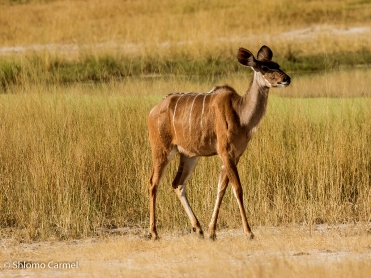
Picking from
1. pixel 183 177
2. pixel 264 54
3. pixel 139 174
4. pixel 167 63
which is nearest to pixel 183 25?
pixel 167 63

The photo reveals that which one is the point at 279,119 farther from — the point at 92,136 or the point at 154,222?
the point at 154,222

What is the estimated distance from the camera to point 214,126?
25.7 ft

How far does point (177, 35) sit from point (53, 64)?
232 inches

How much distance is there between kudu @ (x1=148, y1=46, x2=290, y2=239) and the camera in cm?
767

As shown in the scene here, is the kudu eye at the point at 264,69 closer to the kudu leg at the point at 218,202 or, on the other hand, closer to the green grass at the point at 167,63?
the kudu leg at the point at 218,202

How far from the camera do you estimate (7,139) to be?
10031 millimetres

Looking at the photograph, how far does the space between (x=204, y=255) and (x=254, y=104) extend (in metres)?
1.45

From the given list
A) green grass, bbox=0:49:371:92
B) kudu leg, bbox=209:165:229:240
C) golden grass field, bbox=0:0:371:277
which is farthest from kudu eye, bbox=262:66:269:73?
green grass, bbox=0:49:371:92

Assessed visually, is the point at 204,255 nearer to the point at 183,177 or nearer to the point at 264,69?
the point at 183,177

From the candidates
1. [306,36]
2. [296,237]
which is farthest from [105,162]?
[306,36]

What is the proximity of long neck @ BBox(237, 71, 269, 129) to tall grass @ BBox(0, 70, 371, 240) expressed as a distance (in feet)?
3.74

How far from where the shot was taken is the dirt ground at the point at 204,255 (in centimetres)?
621

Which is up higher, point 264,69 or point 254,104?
point 264,69

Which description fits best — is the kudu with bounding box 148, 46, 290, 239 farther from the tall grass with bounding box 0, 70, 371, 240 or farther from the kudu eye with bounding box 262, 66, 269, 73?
the tall grass with bounding box 0, 70, 371, 240
